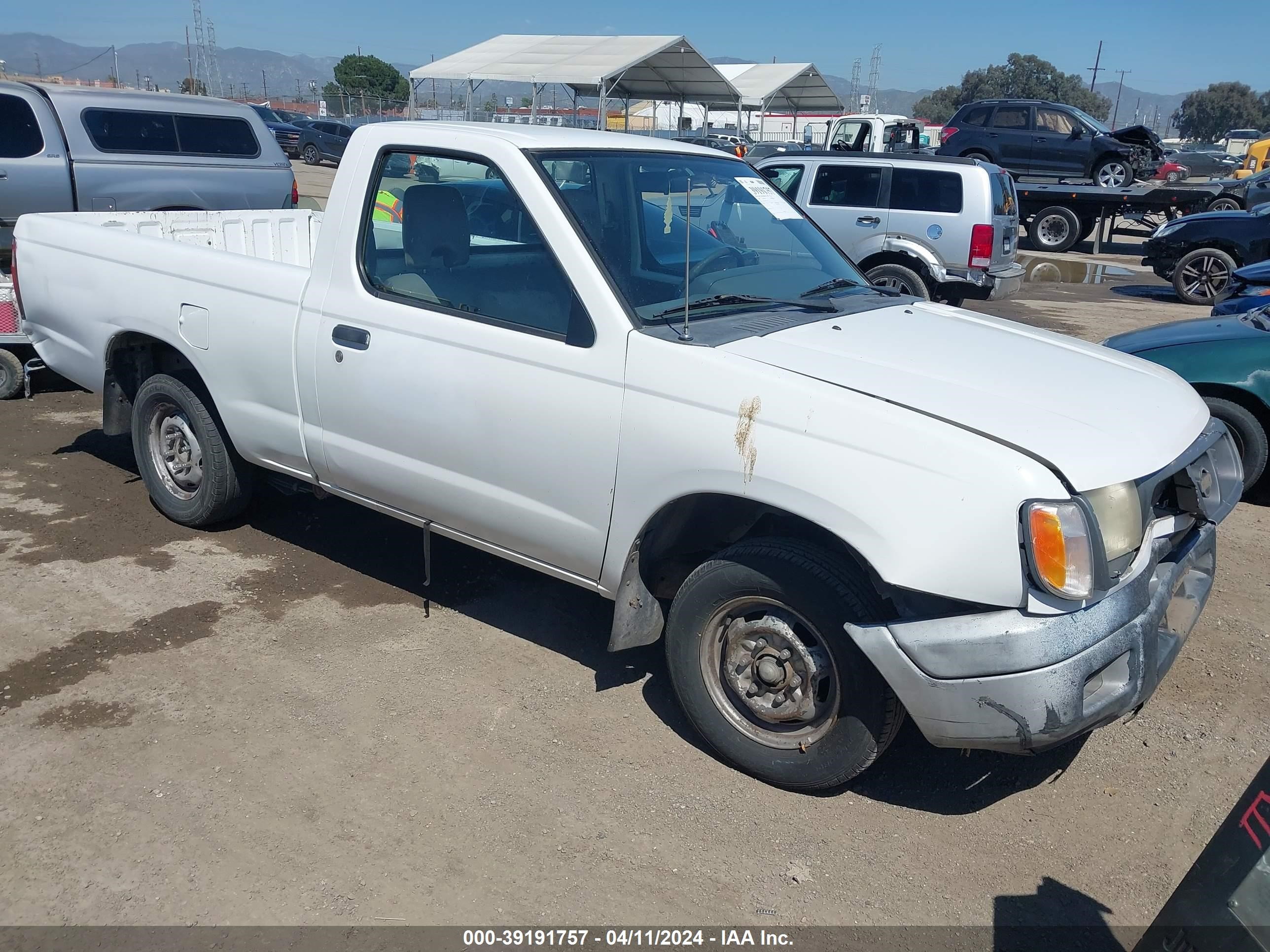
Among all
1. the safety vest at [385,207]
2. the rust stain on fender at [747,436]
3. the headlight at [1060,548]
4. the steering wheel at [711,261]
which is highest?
the safety vest at [385,207]

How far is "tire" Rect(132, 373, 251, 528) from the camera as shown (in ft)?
16.3

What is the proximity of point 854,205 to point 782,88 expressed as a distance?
2893 centimetres

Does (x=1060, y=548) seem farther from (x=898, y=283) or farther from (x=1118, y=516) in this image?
(x=898, y=283)

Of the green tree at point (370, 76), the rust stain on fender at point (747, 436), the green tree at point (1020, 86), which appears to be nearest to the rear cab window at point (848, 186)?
the rust stain on fender at point (747, 436)

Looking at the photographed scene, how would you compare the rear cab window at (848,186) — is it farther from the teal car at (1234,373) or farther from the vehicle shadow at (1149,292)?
the teal car at (1234,373)

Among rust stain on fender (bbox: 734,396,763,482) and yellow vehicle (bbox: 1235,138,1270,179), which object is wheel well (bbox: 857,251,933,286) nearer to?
rust stain on fender (bbox: 734,396,763,482)

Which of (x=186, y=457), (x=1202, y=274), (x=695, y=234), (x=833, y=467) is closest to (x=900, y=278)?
(x=1202, y=274)

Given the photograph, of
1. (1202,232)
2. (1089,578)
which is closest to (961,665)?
(1089,578)

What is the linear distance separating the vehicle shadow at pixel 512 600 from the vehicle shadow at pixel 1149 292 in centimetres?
1415

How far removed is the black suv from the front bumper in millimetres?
21774

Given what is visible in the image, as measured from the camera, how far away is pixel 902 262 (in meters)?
11.9

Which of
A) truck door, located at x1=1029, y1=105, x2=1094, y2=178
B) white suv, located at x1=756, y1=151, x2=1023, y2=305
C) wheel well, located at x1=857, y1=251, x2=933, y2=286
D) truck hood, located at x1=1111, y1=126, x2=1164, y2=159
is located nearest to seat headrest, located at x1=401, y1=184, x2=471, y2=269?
white suv, located at x1=756, y1=151, x2=1023, y2=305

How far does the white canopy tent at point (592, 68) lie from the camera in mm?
29766

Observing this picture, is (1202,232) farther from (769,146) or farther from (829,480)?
(769,146)
